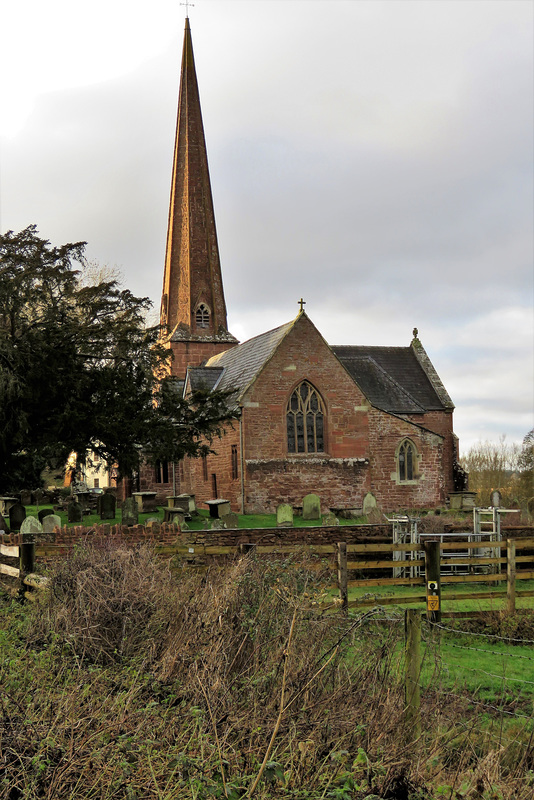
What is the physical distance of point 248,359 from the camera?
35.0 metres

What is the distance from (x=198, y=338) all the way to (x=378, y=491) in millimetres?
16284

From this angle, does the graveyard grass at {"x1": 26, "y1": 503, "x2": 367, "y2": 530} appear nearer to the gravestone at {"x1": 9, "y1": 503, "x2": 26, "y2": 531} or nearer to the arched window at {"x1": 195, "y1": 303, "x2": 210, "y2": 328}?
the gravestone at {"x1": 9, "y1": 503, "x2": 26, "y2": 531}

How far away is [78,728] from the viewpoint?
4820 mm

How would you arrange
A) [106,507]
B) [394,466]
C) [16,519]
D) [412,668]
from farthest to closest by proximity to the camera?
[394,466], [106,507], [16,519], [412,668]

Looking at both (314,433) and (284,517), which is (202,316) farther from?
(284,517)

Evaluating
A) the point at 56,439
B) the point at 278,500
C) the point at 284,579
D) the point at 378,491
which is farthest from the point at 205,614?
the point at 378,491

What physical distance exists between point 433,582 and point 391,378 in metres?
31.6

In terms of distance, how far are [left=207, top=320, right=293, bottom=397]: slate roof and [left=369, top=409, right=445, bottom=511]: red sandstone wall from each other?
5.57 meters

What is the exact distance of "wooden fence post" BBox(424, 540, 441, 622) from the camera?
10961 millimetres

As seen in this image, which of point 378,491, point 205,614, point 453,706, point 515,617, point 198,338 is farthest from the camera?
point 198,338

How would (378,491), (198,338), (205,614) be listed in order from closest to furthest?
(205,614) < (378,491) < (198,338)

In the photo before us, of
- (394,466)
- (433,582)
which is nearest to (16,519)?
(433,582)

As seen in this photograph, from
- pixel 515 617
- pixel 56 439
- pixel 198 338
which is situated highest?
pixel 198 338

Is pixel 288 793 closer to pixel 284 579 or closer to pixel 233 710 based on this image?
pixel 233 710
